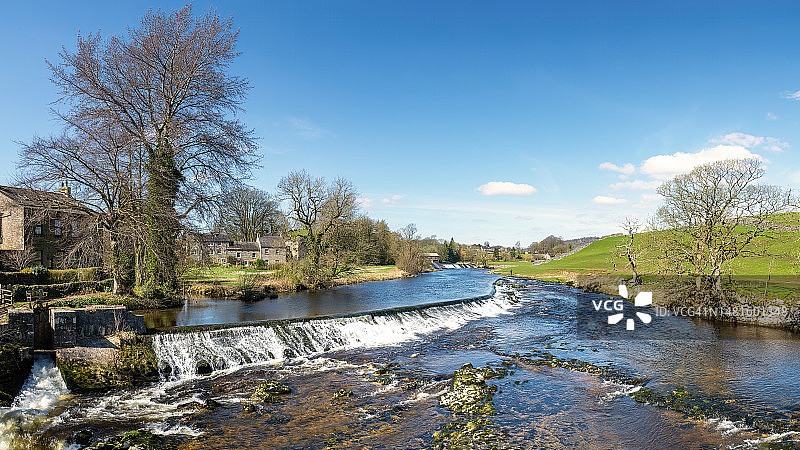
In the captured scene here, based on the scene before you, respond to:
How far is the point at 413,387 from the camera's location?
10688 millimetres

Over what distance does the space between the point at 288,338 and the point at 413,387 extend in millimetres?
5679

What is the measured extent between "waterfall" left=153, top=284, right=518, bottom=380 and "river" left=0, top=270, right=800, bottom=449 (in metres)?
0.05

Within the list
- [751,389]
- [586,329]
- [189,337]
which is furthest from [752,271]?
[189,337]

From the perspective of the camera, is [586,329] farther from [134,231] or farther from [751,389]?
[134,231]

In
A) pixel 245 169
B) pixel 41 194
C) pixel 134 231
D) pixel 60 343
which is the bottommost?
pixel 60 343

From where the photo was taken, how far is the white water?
751 centimetres

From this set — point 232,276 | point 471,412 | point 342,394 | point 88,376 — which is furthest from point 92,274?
point 471,412

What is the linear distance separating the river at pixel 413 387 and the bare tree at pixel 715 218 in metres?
4.44

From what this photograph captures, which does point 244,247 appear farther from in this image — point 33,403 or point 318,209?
point 33,403

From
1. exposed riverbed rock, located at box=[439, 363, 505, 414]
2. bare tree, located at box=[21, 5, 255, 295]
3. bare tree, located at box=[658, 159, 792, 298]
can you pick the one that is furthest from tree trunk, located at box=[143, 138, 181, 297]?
bare tree, located at box=[658, 159, 792, 298]

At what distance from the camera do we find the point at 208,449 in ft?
24.0

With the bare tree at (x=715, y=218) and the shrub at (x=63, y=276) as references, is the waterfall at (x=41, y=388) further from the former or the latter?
the bare tree at (x=715, y=218)

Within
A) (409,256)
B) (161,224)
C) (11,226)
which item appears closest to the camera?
(161,224)

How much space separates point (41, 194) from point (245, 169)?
26.3ft
